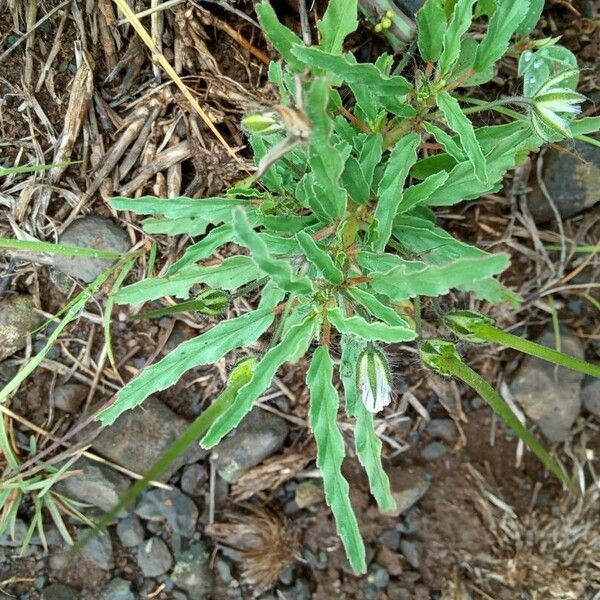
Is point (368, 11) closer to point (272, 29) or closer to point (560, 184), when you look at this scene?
point (272, 29)

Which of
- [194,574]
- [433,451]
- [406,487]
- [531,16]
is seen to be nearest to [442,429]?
[433,451]

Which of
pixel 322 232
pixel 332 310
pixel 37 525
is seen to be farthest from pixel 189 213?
pixel 37 525

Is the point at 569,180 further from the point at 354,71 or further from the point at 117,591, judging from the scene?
the point at 117,591

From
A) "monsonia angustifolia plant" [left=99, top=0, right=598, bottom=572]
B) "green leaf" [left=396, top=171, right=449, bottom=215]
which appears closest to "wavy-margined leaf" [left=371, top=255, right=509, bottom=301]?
"monsonia angustifolia plant" [left=99, top=0, right=598, bottom=572]

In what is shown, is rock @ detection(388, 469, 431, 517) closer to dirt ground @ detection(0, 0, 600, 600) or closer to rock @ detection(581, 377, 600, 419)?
dirt ground @ detection(0, 0, 600, 600)

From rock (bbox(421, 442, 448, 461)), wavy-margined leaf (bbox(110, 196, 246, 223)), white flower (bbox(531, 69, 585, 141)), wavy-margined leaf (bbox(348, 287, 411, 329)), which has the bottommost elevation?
rock (bbox(421, 442, 448, 461))

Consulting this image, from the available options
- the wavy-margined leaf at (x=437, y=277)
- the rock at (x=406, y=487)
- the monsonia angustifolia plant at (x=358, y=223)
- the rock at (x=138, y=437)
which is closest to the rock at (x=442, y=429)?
the rock at (x=406, y=487)

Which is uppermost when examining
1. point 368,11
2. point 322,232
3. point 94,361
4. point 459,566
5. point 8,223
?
point 368,11

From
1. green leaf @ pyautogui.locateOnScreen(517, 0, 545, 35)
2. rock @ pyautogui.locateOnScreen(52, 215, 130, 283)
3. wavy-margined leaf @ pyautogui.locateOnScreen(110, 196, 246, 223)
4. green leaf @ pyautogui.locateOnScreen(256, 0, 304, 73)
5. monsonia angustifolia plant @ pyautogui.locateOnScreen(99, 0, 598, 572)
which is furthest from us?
rock @ pyautogui.locateOnScreen(52, 215, 130, 283)
